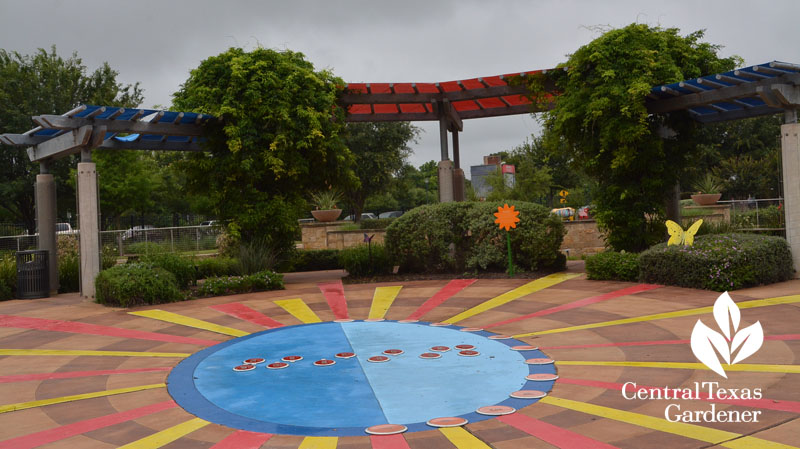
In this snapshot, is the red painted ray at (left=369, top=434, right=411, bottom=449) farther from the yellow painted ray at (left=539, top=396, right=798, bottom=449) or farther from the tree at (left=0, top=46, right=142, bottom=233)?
the tree at (left=0, top=46, right=142, bottom=233)

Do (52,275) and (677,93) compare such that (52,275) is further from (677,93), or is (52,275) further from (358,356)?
(677,93)

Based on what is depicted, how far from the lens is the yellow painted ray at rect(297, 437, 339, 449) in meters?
4.91

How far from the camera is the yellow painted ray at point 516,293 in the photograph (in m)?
10.8

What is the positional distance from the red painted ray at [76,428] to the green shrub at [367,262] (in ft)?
32.4

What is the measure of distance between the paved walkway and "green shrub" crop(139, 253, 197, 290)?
1.59m

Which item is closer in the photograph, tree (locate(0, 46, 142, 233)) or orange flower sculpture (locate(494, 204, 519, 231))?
orange flower sculpture (locate(494, 204, 519, 231))

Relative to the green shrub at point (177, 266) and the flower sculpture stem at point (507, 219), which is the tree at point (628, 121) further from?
the green shrub at point (177, 266)

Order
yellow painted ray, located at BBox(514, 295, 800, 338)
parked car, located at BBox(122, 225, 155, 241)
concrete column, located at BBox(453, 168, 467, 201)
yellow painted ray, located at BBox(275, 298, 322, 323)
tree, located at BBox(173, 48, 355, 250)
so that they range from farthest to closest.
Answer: parked car, located at BBox(122, 225, 155, 241)
concrete column, located at BBox(453, 168, 467, 201)
tree, located at BBox(173, 48, 355, 250)
yellow painted ray, located at BBox(275, 298, 322, 323)
yellow painted ray, located at BBox(514, 295, 800, 338)

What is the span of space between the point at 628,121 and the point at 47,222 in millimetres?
15260

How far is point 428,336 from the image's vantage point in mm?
9016

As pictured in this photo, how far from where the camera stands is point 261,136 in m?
15.6

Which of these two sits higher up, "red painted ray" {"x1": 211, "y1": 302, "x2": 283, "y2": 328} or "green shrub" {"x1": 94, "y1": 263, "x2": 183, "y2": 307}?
"green shrub" {"x1": 94, "y1": 263, "x2": 183, "y2": 307}

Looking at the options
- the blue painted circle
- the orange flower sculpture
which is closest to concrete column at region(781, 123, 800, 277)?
the orange flower sculpture

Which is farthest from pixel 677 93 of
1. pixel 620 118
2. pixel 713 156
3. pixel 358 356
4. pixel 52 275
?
pixel 713 156
